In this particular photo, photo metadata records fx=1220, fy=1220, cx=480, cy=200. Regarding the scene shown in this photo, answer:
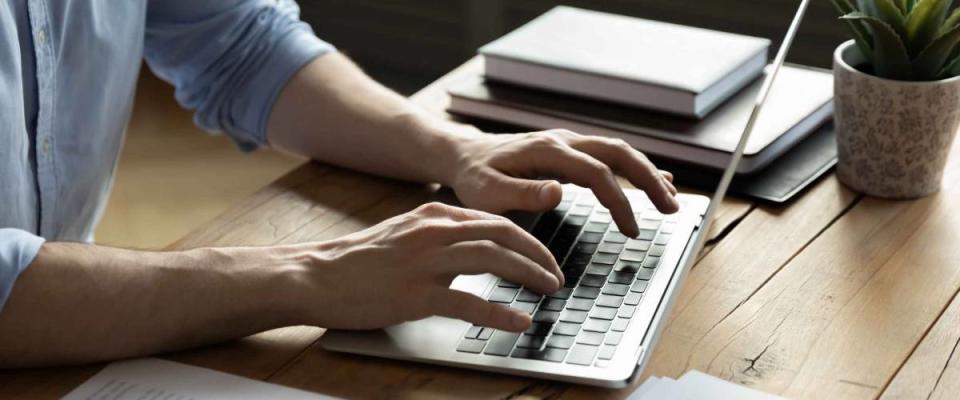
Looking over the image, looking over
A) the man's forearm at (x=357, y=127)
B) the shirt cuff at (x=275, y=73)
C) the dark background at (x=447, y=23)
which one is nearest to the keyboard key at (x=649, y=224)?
the man's forearm at (x=357, y=127)

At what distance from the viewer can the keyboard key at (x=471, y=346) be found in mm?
896

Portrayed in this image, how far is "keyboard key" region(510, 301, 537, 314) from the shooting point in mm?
938

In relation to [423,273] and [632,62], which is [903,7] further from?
[423,273]

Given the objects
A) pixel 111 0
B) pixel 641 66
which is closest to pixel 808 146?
pixel 641 66

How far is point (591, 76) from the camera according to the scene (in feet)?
4.23

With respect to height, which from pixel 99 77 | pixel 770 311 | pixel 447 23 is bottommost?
pixel 447 23

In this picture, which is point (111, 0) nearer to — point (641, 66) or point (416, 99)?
point (416, 99)

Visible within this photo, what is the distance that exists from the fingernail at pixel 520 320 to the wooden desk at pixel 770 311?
0.04m

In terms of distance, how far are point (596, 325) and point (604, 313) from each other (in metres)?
0.02

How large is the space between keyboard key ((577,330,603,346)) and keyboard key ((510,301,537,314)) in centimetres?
5

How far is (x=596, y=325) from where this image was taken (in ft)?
2.99

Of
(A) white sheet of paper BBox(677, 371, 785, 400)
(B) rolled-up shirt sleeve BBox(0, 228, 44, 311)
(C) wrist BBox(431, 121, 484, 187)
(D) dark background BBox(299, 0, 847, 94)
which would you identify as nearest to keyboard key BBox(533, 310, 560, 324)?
(A) white sheet of paper BBox(677, 371, 785, 400)

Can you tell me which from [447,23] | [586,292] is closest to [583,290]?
[586,292]

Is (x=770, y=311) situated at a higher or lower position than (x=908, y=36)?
lower
